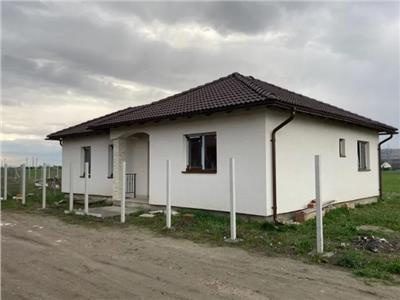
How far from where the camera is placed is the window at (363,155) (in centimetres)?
1486

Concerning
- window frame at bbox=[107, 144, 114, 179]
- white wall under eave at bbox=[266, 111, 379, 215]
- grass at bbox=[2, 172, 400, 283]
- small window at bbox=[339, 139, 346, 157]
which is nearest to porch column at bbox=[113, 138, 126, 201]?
window frame at bbox=[107, 144, 114, 179]

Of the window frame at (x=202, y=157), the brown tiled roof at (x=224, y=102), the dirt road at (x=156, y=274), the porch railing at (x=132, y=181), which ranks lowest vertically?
the dirt road at (x=156, y=274)

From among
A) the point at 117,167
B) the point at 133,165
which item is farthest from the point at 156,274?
the point at 133,165

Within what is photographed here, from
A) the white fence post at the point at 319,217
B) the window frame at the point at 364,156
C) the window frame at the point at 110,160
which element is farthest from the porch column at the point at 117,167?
the window frame at the point at 364,156

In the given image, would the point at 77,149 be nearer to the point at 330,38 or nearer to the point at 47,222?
the point at 47,222

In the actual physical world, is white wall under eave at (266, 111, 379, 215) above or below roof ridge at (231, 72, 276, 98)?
below

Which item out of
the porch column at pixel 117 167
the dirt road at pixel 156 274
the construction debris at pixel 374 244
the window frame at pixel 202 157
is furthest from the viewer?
the porch column at pixel 117 167

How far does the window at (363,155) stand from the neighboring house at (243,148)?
41 millimetres

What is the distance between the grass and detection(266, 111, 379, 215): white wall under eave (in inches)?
32.5

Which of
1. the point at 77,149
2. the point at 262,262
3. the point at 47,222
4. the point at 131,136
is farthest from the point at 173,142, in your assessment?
the point at 77,149

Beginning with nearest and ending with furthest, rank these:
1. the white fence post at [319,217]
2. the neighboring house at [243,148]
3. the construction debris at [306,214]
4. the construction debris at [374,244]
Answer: the white fence post at [319,217] < the construction debris at [374,244] < the neighboring house at [243,148] < the construction debris at [306,214]

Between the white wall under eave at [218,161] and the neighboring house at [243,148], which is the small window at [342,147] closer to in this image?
the neighboring house at [243,148]

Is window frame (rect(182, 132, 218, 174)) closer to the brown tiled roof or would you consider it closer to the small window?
the brown tiled roof

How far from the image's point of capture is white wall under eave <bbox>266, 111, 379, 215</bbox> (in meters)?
9.96
